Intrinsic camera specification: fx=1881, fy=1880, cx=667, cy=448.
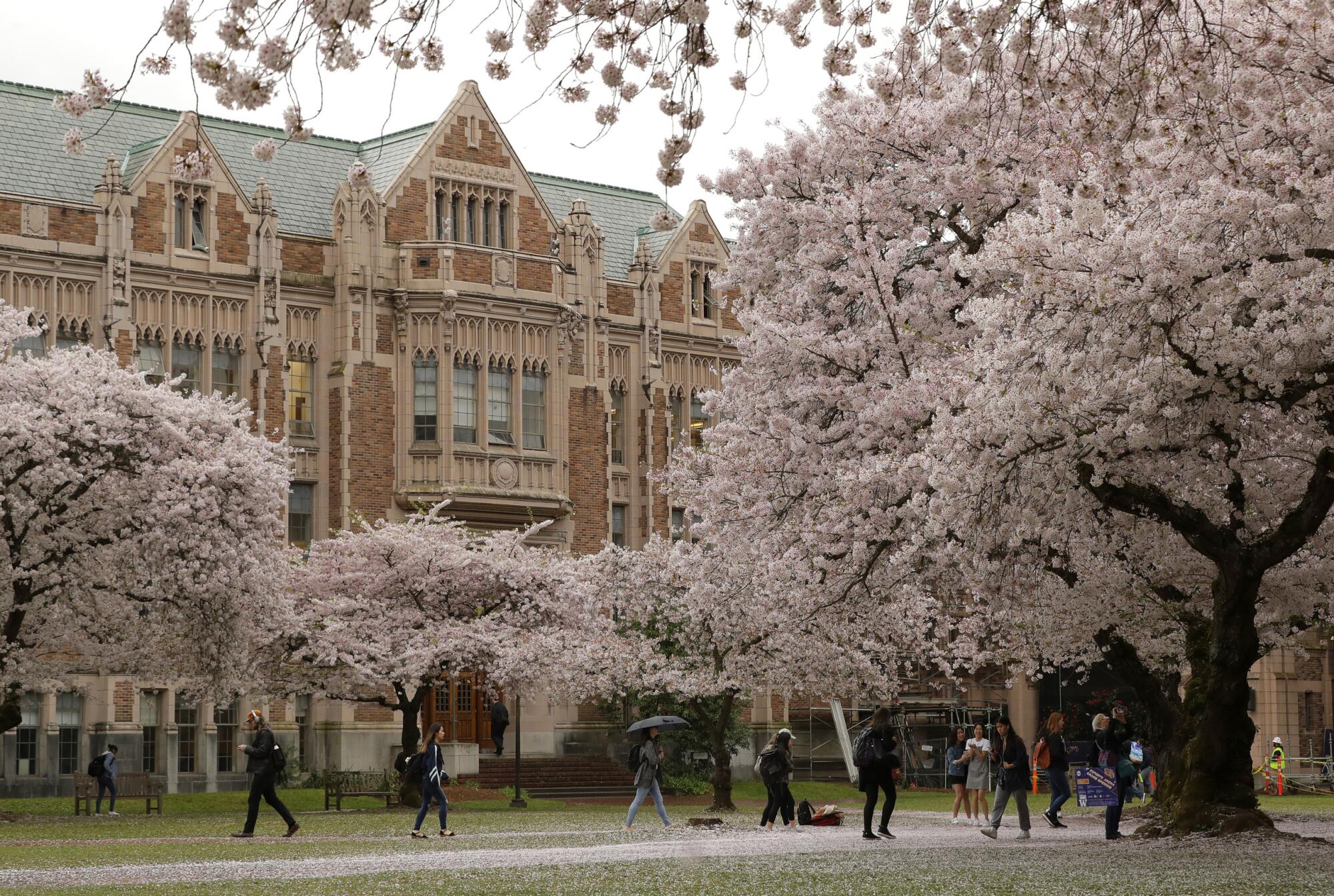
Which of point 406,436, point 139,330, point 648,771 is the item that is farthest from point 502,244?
point 648,771

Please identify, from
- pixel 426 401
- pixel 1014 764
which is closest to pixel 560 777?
pixel 426 401

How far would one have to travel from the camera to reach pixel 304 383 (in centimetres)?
4750

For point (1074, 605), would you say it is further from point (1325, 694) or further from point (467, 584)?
point (1325, 694)

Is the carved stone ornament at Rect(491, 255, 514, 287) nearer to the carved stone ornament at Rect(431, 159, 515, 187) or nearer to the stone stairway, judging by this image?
the carved stone ornament at Rect(431, 159, 515, 187)

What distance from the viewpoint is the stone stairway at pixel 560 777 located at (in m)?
44.9

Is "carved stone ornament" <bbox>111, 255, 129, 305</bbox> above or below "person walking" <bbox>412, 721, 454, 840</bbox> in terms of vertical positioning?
above

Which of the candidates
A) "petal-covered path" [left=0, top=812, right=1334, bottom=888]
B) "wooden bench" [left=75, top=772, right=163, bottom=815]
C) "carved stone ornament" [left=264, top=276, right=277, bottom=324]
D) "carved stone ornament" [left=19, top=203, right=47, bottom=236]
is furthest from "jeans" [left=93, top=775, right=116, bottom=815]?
"carved stone ornament" [left=264, top=276, right=277, bottom=324]

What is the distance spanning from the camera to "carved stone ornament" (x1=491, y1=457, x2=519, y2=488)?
157ft

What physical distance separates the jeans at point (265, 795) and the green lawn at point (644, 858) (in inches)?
13.0

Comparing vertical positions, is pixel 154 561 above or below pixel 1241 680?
above

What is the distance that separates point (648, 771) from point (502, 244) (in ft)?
80.7

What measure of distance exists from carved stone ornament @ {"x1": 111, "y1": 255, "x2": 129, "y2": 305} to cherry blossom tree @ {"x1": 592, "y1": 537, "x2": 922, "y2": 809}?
12.5 m

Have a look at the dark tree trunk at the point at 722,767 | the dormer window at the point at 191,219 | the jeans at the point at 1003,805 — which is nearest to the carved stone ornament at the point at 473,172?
the dormer window at the point at 191,219

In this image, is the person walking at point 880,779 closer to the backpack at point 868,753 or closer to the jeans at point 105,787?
the backpack at point 868,753
